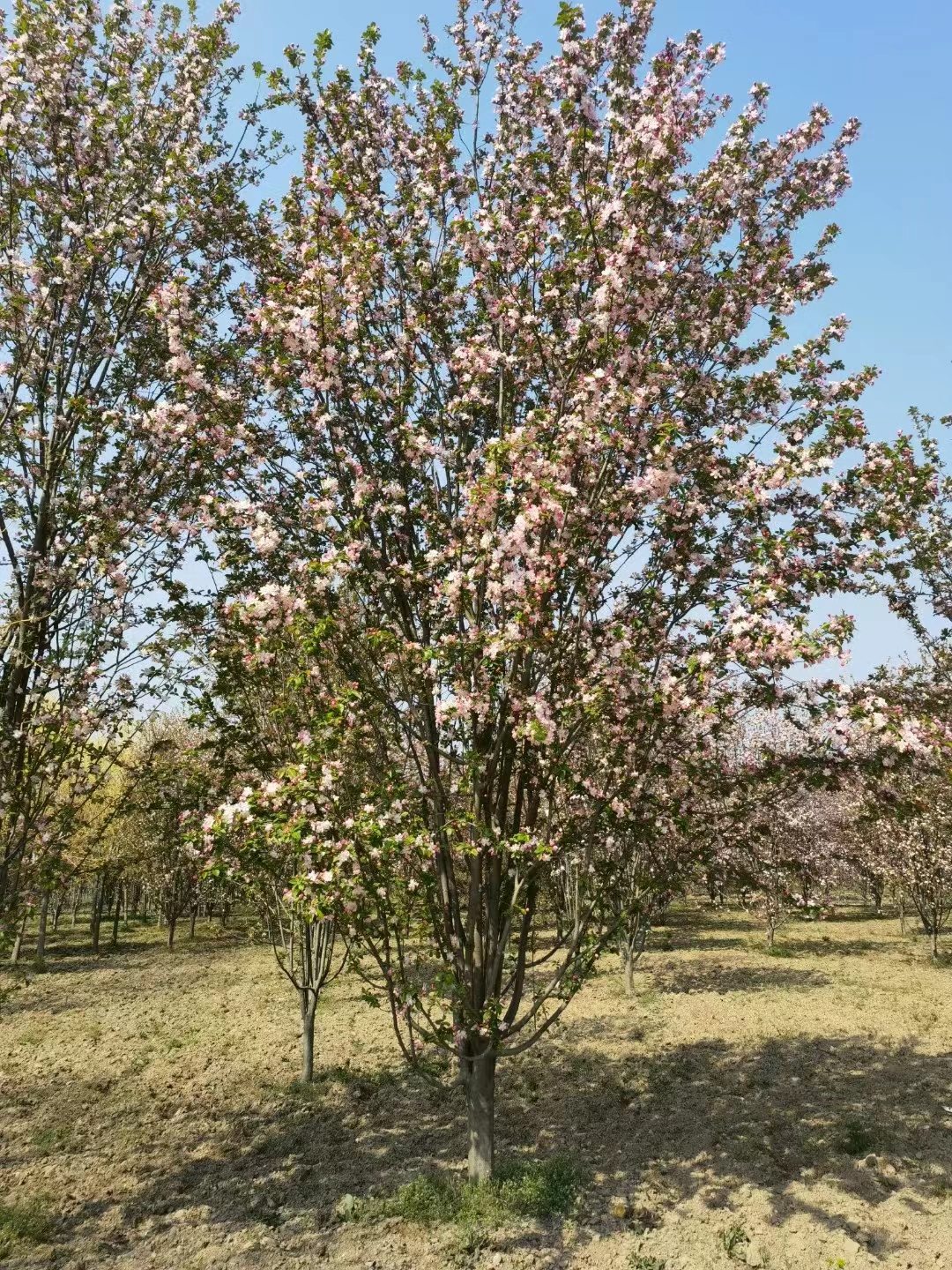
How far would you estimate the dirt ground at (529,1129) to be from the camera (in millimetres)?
7312

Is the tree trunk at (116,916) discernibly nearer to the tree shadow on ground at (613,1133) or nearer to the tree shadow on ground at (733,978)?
the tree shadow on ground at (613,1133)

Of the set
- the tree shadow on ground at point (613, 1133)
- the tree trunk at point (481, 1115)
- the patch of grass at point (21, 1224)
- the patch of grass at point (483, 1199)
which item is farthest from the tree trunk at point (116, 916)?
the tree trunk at point (481, 1115)

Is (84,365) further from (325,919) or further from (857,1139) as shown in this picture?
(857,1139)

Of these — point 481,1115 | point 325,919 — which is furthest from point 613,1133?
point 325,919

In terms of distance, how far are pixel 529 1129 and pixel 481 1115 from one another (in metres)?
2.45

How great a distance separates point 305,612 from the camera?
7191 mm

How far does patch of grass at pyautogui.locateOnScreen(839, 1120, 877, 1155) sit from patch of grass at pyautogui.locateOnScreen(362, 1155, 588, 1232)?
130 inches

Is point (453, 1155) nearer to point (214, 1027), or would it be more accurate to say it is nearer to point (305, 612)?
point (305, 612)

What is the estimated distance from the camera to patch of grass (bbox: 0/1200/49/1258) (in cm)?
749

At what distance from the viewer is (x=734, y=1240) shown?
7113mm

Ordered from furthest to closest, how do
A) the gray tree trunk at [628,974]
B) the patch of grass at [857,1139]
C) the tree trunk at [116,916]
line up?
the tree trunk at [116,916], the gray tree trunk at [628,974], the patch of grass at [857,1139]

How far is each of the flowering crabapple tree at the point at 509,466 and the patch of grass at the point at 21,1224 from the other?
14.3ft

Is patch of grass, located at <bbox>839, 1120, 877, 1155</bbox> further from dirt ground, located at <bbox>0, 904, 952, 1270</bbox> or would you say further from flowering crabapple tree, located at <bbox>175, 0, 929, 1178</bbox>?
flowering crabapple tree, located at <bbox>175, 0, 929, 1178</bbox>

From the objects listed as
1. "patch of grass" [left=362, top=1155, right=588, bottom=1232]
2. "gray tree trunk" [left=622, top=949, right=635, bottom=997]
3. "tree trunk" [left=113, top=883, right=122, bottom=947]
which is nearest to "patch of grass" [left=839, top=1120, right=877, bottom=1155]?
"patch of grass" [left=362, top=1155, right=588, bottom=1232]
